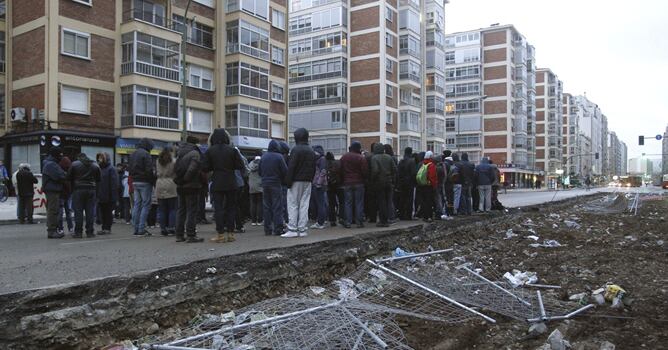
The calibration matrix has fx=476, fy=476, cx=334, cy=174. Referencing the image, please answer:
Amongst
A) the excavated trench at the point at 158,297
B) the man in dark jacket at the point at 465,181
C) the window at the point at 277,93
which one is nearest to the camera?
the excavated trench at the point at 158,297

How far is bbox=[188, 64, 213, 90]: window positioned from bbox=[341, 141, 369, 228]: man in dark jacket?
1005 inches

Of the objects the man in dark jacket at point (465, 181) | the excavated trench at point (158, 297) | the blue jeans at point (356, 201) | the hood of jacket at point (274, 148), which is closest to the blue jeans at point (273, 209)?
the hood of jacket at point (274, 148)

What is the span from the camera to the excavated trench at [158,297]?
159 inches

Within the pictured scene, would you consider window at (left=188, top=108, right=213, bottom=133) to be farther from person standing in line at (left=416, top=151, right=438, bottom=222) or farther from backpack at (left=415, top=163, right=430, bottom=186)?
backpack at (left=415, top=163, right=430, bottom=186)

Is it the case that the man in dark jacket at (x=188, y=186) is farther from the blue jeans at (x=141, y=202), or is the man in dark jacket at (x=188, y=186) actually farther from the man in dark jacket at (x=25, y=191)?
the man in dark jacket at (x=25, y=191)

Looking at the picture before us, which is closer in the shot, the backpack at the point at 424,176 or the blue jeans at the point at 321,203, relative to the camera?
the blue jeans at the point at 321,203

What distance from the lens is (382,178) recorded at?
36.6 feet

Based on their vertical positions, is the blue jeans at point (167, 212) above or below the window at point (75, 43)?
below

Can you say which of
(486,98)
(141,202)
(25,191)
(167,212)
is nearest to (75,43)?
(25,191)

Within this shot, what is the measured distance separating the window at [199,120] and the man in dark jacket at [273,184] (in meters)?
25.4

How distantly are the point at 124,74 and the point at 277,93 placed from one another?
14.0 meters

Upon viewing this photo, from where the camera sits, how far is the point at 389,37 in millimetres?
51438

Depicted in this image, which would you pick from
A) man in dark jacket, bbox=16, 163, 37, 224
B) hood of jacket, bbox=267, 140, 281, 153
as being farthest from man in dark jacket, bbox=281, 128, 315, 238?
man in dark jacket, bbox=16, 163, 37, 224

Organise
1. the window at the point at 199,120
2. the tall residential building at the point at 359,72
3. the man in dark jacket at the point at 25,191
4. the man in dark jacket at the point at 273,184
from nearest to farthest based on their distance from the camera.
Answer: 1. the man in dark jacket at the point at 273,184
2. the man in dark jacket at the point at 25,191
3. the window at the point at 199,120
4. the tall residential building at the point at 359,72
